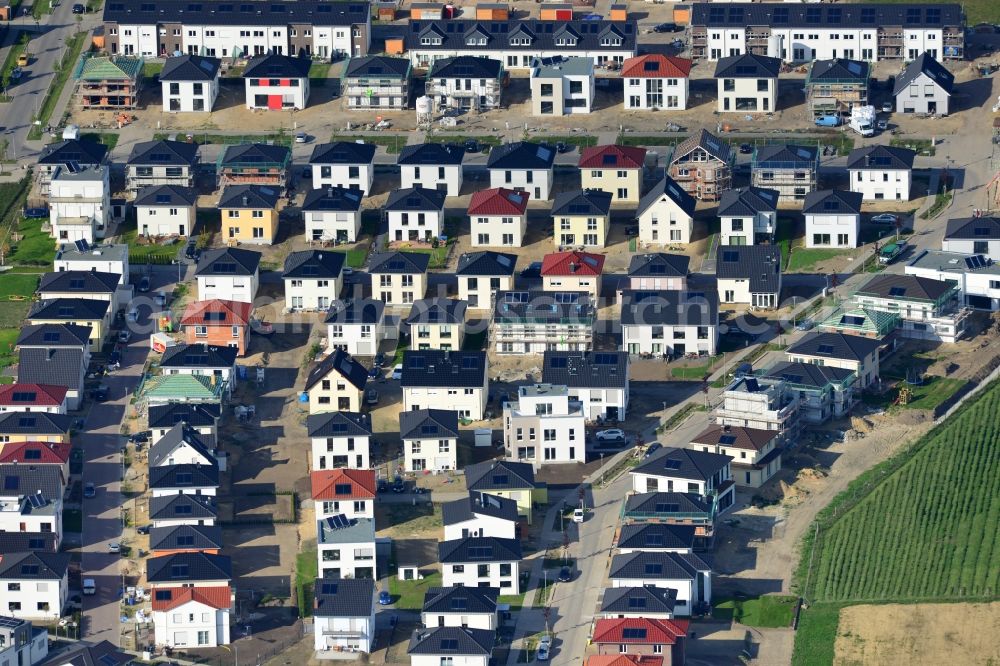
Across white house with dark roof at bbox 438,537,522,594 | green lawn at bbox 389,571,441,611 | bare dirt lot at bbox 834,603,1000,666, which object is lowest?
bare dirt lot at bbox 834,603,1000,666

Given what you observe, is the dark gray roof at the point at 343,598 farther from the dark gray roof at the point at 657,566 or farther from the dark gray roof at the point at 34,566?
the dark gray roof at the point at 34,566

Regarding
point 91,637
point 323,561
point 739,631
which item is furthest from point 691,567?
point 91,637

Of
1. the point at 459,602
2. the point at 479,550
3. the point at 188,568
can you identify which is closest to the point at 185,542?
the point at 188,568

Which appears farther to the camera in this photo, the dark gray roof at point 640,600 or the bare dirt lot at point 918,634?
the dark gray roof at point 640,600

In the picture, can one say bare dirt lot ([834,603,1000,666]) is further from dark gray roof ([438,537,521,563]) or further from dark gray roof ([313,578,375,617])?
dark gray roof ([313,578,375,617])

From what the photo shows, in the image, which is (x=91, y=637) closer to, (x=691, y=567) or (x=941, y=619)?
(x=691, y=567)

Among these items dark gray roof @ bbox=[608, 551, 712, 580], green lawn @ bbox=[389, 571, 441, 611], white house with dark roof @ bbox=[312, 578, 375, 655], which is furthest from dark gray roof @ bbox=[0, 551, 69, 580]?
dark gray roof @ bbox=[608, 551, 712, 580]

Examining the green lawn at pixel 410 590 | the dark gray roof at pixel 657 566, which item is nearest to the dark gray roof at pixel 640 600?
the dark gray roof at pixel 657 566
